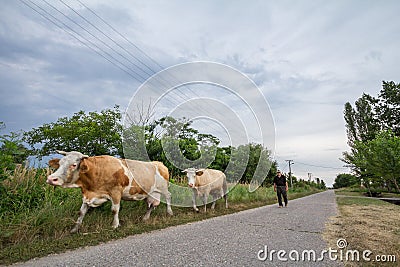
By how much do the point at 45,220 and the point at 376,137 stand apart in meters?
32.0

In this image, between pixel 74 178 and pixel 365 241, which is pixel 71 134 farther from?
pixel 365 241

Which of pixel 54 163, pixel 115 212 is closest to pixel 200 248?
pixel 115 212

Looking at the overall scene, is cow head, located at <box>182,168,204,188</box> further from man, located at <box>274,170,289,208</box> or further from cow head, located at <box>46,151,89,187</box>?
man, located at <box>274,170,289,208</box>

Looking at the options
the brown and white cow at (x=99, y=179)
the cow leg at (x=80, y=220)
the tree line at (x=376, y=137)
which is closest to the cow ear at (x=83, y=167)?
the brown and white cow at (x=99, y=179)

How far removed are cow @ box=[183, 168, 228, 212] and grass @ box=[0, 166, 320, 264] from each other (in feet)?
7.46

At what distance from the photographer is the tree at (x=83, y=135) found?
32750mm

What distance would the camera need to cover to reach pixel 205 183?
35.0ft

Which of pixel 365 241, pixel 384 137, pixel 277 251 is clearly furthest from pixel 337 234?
pixel 384 137

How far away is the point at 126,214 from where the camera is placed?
7.24m

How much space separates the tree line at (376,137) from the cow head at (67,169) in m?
25.6

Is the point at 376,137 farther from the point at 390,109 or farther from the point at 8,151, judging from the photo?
the point at 8,151

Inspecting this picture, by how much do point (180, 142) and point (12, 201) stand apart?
27.0 ft

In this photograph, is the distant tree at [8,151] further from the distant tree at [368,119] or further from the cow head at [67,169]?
the distant tree at [368,119]

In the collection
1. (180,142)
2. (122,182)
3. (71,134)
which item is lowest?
(122,182)
